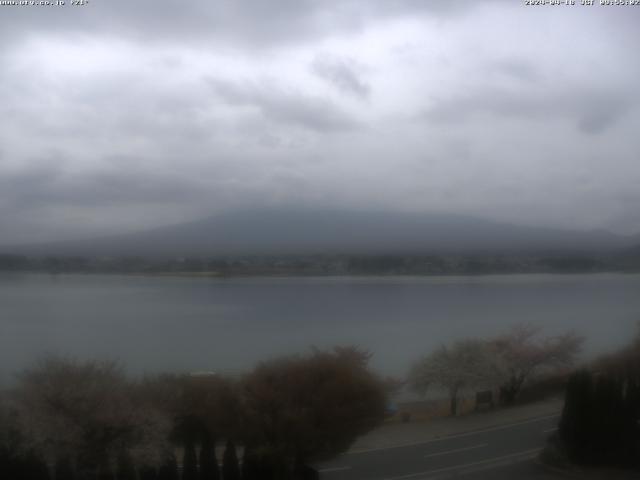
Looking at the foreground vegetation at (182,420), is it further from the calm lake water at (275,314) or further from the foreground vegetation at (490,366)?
the foreground vegetation at (490,366)

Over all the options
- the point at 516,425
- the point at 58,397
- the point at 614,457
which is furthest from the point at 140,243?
the point at 614,457

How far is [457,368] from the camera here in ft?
30.6

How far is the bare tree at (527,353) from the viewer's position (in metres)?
9.44

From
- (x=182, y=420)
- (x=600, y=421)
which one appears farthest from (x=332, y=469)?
(x=600, y=421)

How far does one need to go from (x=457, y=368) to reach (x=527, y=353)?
4.10ft

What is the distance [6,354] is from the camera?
7.64 meters

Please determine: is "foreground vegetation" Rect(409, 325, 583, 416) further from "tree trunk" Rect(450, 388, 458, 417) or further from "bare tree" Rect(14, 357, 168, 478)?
"bare tree" Rect(14, 357, 168, 478)

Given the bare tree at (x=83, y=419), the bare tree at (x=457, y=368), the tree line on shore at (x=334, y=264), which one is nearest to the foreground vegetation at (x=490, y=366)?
the bare tree at (x=457, y=368)

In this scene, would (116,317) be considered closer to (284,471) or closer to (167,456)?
(167,456)

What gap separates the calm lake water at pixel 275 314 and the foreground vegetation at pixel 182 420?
1.40 ft

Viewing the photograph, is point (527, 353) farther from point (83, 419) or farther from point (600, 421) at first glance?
point (83, 419)

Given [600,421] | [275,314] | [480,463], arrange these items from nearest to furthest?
1. [480,463]
2. [600,421]
3. [275,314]

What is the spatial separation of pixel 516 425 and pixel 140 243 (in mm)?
6030

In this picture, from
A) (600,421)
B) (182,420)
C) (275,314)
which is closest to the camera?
(182,420)
